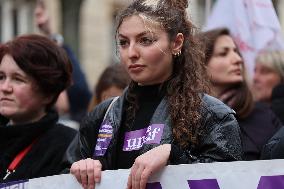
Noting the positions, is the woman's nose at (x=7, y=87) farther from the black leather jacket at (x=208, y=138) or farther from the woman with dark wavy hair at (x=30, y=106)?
the black leather jacket at (x=208, y=138)

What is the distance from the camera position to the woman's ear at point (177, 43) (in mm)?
3207

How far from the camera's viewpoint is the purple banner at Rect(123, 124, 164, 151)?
307 centimetres

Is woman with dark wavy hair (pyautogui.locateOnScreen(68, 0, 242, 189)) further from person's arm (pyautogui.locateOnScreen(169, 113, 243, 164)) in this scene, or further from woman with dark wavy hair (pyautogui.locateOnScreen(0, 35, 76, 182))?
woman with dark wavy hair (pyautogui.locateOnScreen(0, 35, 76, 182))

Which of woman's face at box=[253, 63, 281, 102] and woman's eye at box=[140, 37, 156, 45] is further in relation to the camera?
woman's face at box=[253, 63, 281, 102]

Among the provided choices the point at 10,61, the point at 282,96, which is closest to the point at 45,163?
the point at 10,61

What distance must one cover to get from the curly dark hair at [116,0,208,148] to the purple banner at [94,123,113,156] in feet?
0.28

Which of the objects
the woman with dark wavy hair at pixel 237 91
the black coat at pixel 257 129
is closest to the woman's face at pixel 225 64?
the woman with dark wavy hair at pixel 237 91

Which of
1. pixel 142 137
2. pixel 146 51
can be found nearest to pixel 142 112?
pixel 142 137

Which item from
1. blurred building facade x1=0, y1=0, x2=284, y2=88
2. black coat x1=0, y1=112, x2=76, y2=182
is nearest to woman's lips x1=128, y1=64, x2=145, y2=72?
black coat x1=0, y1=112, x2=76, y2=182

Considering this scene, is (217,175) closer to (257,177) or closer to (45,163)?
(257,177)

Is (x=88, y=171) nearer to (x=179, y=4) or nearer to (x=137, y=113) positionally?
(x=137, y=113)

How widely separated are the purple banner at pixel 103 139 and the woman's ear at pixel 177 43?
39 centimetres

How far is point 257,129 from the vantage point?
430cm

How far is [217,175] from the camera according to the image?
301cm
